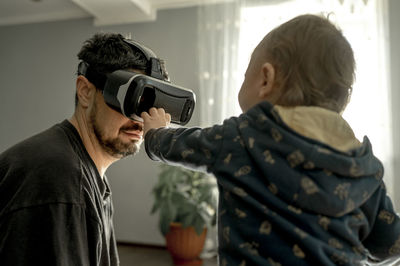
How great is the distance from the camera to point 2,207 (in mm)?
813

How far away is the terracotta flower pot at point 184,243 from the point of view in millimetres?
2963

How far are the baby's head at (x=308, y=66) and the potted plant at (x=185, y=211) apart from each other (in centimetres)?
231

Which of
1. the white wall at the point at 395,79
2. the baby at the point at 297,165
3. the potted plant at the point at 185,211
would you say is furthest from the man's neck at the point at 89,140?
the white wall at the point at 395,79

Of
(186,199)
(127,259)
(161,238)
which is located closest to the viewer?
(186,199)

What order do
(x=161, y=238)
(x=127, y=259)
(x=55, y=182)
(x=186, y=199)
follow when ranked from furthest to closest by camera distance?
1. (x=161, y=238)
2. (x=127, y=259)
3. (x=186, y=199)
4. (x=55, y=182)

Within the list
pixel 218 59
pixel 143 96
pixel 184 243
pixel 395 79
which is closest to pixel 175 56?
pixel 218 59

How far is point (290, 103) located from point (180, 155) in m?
0.24

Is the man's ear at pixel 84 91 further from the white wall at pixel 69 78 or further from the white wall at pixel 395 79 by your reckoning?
the white wall at pixel 395 79

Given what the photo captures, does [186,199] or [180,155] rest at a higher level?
[180,155]

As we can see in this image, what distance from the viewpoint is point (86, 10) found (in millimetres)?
3660

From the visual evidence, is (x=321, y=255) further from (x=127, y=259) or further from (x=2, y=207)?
(x=127, y=259)

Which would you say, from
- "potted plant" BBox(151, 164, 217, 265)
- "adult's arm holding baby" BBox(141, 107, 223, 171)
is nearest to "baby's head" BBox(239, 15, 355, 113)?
"adult's arm holding baby" BBox(141, 107, 223, 171)

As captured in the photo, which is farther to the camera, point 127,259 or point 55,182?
point 127,259

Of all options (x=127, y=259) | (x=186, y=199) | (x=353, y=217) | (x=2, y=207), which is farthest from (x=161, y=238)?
(x=353, y=217)
